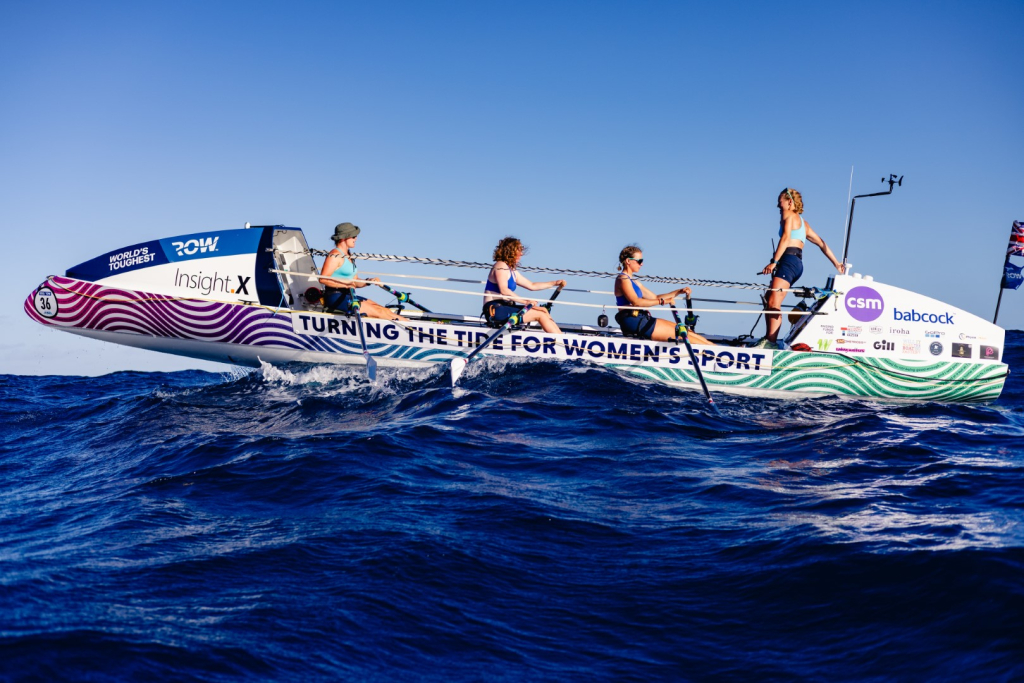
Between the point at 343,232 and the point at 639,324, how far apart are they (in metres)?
4.22

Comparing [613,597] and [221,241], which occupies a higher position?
[221,241]

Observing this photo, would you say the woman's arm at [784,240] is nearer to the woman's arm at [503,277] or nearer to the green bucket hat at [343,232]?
the woman's arm at [503,277]

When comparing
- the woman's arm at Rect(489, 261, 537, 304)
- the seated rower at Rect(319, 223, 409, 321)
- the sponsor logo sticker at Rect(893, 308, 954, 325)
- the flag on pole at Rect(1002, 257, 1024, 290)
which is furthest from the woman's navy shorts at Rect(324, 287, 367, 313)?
the flag on pole at Rect(1002, 257, 1024, 290)

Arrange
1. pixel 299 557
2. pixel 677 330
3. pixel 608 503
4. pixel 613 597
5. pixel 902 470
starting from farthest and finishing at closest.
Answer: pixel 677 330, pixel 902 470, pixel 608 503, pixel 299 557, pixel 613 597

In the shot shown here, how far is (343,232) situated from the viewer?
10945mm

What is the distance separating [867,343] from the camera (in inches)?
432

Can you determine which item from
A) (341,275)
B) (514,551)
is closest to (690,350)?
(341,275)

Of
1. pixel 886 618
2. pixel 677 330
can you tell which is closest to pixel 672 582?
pixel 886 618

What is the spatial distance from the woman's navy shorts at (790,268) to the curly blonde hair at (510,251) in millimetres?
3605

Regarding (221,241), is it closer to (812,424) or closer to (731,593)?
(812,424)

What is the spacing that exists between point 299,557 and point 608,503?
7.32 feet

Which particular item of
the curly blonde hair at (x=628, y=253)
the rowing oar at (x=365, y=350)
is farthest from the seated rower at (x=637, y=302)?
the rowing oar at (x=365, y=350)

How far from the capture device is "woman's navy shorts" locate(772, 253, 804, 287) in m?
11.0

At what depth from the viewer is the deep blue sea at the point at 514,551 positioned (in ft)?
12.0
